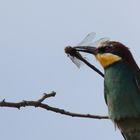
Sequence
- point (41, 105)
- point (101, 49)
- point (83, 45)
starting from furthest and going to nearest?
point (101, 49), point (83, 45), point (41, 105)

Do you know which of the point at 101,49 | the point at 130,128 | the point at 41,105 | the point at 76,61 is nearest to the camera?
the point at 41,105

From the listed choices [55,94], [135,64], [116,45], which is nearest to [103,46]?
[116,45]

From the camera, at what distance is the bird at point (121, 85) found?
2.34 m

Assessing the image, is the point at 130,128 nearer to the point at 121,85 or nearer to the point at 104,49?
the point at 121,85

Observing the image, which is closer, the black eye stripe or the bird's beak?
the bird's beak

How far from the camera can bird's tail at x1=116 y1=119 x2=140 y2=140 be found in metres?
2.30

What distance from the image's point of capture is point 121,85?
2480 mm

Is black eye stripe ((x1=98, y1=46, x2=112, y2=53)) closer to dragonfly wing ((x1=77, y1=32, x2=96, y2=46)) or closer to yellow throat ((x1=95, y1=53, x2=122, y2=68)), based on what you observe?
yellow throat ((x1=95, y1=53, x2=122, y2=68))

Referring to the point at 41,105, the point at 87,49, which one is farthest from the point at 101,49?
the point at 41,105

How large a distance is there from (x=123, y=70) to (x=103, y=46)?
204 mm

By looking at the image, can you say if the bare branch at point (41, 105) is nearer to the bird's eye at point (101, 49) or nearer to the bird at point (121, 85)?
the bird at point (121, 85)

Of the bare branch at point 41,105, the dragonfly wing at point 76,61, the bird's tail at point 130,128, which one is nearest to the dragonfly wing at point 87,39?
the dragonfly wing at point 76,61

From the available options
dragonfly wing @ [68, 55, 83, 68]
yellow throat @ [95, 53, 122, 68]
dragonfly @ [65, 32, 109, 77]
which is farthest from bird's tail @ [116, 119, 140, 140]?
dragonfly wing @ [68, 55, 83, 68]

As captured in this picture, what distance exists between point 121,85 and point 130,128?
0.28 meters
